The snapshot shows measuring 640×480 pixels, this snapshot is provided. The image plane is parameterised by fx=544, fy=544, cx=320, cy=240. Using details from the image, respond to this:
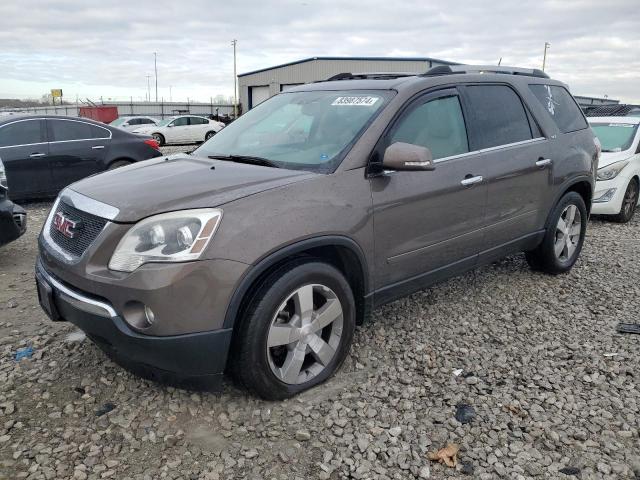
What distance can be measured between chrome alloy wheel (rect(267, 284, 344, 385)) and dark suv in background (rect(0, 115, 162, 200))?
671 cm

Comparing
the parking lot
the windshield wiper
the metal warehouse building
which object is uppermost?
the metal warehouse building

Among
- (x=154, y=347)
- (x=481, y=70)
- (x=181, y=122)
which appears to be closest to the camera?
(x=154, y=347)

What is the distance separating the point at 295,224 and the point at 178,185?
65 cm

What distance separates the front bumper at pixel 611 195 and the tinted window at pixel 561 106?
120 inches

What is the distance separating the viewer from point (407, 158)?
121 inches

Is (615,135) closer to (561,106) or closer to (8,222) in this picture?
(561,106)

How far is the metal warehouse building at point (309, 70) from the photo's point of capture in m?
32.8

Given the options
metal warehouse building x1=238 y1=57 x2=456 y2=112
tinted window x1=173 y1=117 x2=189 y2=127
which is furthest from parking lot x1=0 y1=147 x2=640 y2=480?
metal warehouse building x1=238 y1=57 x2=456 y2=112

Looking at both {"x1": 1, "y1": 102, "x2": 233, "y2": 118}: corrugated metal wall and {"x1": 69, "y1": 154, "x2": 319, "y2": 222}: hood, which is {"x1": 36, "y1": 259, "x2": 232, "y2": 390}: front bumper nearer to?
{"x1": 69, "y1": 154, "x2": 319, "y2": 222}: hood

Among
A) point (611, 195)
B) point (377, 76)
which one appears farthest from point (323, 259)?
point (611, 195)

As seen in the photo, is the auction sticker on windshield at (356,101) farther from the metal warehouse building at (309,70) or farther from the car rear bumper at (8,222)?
the metal warehouse building at (309,70)

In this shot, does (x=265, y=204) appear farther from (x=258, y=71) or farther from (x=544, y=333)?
(x=258, y=71)

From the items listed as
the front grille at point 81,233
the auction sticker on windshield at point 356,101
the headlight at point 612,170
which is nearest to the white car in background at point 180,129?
the headlight at point 612,170

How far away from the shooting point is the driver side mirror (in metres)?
3.08
